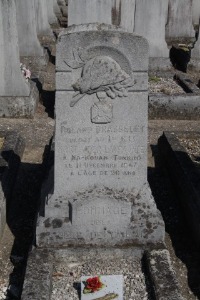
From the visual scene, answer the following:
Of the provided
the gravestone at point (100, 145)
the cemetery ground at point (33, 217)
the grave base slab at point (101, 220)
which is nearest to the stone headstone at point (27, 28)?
the cemetery ground at point (33, 217)

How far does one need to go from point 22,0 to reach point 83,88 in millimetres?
7256

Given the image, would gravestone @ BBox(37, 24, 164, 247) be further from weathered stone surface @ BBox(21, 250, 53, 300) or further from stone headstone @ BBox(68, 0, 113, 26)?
stone headstone @ BBox(68, 0, 113, 26)

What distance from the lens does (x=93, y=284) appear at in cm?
426

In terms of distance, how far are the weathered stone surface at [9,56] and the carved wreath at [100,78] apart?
426cm

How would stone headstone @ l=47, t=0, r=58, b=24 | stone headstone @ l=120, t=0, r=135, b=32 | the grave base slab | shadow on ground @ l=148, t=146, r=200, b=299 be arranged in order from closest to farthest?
the grave base slab < shadow on ground @ l=148, t=146, r=200, b=299 < stone headstone @ l=120, t=0, r=135, b=32 < stone headstone @ l=47, t=0, r=58, b=24

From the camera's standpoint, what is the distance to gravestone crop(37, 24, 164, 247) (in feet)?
14.5

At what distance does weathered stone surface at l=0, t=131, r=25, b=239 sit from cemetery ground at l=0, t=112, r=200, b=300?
16 cm

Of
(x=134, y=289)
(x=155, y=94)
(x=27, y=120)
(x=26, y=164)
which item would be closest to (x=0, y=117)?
(x=27, y=120)

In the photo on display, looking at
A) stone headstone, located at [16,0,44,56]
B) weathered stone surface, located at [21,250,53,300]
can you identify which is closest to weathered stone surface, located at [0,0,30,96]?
stone headstone, located at [16,0,44,56]

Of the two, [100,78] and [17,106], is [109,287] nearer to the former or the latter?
[100,78]

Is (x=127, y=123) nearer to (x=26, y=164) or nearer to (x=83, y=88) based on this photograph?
(x=83, y=88)

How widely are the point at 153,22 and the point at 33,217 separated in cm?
717

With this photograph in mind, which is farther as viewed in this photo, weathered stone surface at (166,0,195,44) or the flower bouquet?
weathered stone surface at (166,0,195,44)

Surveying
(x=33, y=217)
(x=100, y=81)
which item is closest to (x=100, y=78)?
(x=100, y=81)
